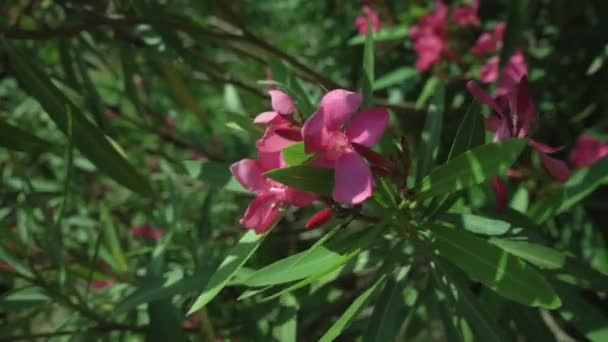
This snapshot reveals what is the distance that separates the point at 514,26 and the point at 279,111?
83cm

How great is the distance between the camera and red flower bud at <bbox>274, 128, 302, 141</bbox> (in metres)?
0.71

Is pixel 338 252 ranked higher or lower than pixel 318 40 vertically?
higher

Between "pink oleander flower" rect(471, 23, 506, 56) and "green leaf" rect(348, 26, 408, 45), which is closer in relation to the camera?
"pink oleander flower" rect(471, 23, 506, 56)

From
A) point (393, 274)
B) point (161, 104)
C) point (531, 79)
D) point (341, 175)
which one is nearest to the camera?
point (341, 175)

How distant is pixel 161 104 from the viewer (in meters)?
3.04

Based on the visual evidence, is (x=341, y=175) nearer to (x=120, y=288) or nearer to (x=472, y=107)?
(x=472, y=107)

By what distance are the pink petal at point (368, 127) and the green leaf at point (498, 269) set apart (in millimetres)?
172

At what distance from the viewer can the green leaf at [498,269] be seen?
2.20 feet

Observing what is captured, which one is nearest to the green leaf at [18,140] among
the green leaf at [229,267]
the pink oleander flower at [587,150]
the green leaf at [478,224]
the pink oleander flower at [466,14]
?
the green leaf at [229,267]

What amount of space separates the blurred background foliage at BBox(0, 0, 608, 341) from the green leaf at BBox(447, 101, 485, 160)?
0.16 metres

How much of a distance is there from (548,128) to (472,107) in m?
1.19

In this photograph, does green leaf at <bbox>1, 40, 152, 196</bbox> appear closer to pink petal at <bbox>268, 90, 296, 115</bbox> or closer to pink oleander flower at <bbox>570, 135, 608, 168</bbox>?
pink petal at <bbox>268, 90, 296, 115</bbox>

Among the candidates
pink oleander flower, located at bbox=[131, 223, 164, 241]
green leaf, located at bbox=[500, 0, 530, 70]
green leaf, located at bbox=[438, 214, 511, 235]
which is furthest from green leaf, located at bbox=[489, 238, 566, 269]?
pink oleander flower, located at bbox=[131, 223, 164, 241]

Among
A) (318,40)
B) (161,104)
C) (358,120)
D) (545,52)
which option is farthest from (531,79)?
(161,104)
